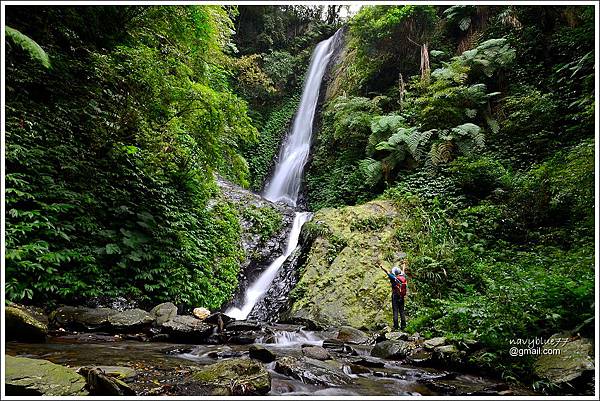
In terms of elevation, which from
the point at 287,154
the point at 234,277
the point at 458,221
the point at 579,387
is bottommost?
the point at 579,387

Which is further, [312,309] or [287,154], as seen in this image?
[287,154]

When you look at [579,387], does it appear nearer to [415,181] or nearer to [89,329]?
[89,329]

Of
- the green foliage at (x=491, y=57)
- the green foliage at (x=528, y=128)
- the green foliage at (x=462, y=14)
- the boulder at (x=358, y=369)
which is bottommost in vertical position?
the boulder at (x=358, y=369)

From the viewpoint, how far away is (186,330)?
219 inches

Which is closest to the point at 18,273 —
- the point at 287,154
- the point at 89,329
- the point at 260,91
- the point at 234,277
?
the point at 89,329

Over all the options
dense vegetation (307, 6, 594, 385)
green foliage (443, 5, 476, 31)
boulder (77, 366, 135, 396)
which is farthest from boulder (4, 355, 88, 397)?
green foliage (443, 5, 476, 31)

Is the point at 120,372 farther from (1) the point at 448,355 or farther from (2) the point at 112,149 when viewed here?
(2) the point at 112,149

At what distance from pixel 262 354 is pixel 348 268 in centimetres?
438

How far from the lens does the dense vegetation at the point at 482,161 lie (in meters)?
4.96

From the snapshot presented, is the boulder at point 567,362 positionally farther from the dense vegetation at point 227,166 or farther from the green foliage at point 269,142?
the green foliage at point 269,142

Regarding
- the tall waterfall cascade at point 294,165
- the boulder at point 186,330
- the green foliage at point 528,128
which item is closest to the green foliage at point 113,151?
the tall waterfall cascade at point 294,165

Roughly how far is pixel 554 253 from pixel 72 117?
29.8 feet

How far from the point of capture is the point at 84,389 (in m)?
2.88

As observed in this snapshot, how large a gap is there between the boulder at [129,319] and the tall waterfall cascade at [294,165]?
291 centimetres
